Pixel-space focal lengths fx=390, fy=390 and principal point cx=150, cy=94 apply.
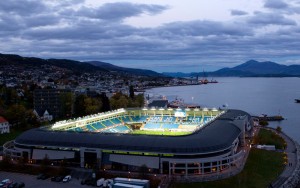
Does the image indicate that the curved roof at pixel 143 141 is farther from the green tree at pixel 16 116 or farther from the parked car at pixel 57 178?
the green tree at pixel 16 116

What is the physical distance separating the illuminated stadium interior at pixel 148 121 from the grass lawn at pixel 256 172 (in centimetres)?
1145

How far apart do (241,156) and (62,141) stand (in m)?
16.3

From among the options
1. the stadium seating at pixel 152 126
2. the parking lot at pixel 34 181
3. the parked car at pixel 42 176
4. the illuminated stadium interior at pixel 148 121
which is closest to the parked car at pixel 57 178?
the parking lot at pixel 34 181

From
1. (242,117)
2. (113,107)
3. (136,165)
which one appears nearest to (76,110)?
(113,107)

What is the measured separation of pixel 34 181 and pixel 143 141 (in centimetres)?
926

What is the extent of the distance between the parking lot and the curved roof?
369cm

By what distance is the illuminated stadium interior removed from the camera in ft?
161

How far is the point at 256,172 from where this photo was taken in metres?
32.6

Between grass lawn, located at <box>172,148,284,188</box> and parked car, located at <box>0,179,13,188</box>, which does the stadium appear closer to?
grass lawn, located at <box>172,148,284,188</box>

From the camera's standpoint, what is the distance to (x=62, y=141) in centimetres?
3472

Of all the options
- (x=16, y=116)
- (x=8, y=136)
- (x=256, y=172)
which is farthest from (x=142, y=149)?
(x=16, y=116)

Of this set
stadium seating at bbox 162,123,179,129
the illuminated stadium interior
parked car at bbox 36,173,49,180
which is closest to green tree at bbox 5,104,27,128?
the illuminated stadium interior

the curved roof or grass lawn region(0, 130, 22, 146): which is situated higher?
the curved roof

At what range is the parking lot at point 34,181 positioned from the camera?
2966cm
